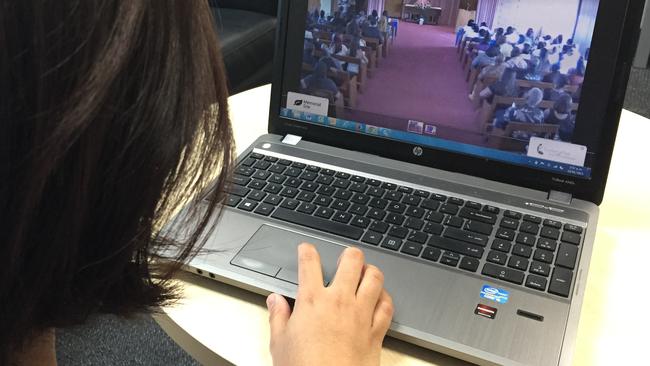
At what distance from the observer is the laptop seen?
0.62m

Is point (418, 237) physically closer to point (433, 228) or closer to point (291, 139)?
point (433, 228)

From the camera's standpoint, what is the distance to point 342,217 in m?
0.75

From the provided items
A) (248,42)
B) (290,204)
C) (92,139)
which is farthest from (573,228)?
(248,42)

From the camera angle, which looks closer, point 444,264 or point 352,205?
point 444,264

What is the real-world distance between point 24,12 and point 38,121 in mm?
61

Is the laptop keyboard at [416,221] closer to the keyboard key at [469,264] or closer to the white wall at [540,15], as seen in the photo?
the keyboard key at [469,264]

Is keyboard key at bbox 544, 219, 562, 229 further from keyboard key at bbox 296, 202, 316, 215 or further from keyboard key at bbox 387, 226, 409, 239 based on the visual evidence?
keyboard key at bbox 296, 202, 316, 215

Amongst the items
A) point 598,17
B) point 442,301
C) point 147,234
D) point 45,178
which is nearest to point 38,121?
point 45,178

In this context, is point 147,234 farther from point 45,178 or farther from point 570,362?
point 570,362

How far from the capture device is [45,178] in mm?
376

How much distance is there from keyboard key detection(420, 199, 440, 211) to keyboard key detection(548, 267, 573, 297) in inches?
6.6

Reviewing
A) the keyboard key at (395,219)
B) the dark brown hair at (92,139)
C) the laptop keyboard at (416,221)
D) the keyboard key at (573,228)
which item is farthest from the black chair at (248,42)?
the dark brown hair at (92,139)

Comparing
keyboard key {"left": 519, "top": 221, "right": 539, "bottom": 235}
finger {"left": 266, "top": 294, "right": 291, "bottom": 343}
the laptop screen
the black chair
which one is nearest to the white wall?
the laptop screen

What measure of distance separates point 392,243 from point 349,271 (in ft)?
0.31
